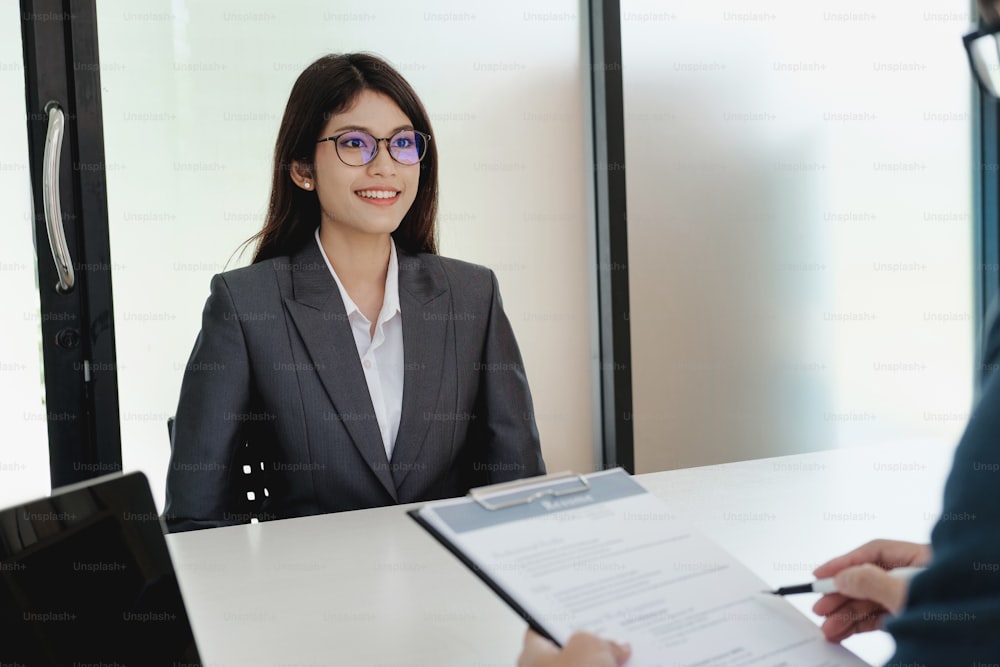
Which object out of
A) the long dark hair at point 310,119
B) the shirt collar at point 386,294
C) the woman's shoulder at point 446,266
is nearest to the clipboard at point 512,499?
the shirt collar at point 386,294

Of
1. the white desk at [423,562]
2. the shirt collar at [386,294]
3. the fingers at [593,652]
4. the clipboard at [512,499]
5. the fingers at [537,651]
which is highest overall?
the shirt collar at [386,294]

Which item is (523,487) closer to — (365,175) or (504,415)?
(504,415)

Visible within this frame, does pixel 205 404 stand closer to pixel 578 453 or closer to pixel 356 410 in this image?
pixel 356 410

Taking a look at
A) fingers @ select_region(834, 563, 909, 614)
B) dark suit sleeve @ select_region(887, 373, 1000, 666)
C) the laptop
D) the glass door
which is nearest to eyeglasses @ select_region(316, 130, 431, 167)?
the glass door

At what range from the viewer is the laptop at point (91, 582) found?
72 cm

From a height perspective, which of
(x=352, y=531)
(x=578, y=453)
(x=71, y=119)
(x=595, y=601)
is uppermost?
(x=71, y=119)

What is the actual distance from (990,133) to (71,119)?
13.1 ft

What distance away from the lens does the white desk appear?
111cm

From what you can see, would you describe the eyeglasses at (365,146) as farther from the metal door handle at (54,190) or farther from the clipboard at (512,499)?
the clipboard at (512,499)

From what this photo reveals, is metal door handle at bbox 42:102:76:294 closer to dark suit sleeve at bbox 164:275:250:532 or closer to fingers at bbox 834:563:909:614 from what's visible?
dark suit sleeve at bbox 164:275:250:532

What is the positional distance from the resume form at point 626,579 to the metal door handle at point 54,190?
2.11m

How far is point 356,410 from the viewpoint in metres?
1.95

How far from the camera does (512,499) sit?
1.00 meters

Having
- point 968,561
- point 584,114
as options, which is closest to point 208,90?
point 584,114
